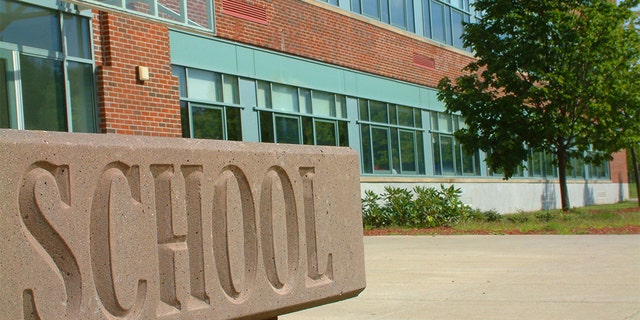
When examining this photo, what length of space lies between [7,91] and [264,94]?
7768 millimetres

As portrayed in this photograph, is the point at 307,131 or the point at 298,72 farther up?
the point at 298,72

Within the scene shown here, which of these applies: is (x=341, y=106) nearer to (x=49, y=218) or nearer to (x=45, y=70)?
(x=45, y=70)

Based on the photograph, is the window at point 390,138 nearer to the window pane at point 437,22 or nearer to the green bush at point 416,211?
the green bush at point 416,211

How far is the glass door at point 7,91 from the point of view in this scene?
12.6 meters

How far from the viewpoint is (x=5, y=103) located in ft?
41.5

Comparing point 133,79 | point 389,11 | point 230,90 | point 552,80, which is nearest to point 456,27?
point 389,11

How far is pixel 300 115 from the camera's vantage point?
21.0m

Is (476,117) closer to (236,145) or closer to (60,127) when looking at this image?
(60,127)

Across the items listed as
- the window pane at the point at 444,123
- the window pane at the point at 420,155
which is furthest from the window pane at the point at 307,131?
the window pane at the point at 444,123

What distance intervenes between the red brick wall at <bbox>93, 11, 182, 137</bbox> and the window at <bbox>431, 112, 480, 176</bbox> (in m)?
13.8

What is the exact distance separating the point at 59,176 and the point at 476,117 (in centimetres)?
2063

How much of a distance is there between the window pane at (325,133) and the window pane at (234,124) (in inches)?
134

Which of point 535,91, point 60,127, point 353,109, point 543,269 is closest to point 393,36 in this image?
point 353,109

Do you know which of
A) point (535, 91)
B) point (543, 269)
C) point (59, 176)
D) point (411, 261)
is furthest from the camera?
point (535, 91)
